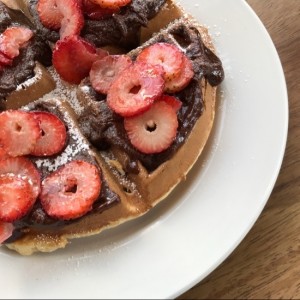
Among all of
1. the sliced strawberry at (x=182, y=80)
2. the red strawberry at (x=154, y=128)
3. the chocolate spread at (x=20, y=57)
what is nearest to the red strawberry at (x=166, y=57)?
the sliced strawberry at (x=182, y=80)

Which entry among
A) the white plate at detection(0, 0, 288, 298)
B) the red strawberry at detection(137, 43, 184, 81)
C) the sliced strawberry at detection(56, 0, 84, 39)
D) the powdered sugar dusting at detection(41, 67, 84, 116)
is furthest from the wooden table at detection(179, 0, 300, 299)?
the sliced strawberry at detection(56, 0, 84, 39)

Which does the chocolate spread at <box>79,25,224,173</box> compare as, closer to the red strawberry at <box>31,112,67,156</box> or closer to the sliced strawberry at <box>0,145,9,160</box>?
the red strawberry at <box>31,112,67,156</box>

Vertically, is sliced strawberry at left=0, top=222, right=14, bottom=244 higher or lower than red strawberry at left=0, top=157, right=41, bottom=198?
lower

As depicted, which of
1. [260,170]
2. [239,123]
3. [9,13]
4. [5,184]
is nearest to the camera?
[5,184]

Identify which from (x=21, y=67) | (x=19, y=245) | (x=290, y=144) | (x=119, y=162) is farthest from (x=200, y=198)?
(x=21, y=67)

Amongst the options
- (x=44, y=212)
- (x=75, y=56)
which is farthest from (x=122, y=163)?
(x=75, y=56)

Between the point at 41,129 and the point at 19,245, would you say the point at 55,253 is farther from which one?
the point at 41,129
